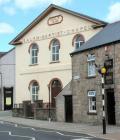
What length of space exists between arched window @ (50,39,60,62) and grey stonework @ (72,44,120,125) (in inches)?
445

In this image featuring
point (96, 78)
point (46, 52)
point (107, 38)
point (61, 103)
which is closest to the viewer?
point (96, 78)

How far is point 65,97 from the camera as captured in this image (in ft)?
124

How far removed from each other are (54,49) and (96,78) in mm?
15825

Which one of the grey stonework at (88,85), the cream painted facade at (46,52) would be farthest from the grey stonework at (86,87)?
the cream painted facade at (46,52)

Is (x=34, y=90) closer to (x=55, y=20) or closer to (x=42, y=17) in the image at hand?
(x=42, y=17)

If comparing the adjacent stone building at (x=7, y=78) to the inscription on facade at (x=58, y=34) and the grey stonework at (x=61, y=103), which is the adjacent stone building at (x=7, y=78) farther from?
the grey stonework at (x=61, y=103)

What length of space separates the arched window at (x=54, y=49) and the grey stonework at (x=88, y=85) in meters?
11.3

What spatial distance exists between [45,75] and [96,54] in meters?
16.7

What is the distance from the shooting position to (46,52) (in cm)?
4931

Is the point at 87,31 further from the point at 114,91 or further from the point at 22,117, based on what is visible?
the point at 114,91

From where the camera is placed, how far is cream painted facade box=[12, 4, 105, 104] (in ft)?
152

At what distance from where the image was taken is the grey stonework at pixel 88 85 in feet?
102

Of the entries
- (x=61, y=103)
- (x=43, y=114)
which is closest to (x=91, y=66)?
(x=61, y=103)

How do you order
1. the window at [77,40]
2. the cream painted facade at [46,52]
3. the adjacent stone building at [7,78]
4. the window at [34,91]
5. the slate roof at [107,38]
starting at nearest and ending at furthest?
the slate roof at [107,38], the window at [77,40], the cream painted facade at [46,52], the window at [34,91], the adjacent stone building at [7,78]
